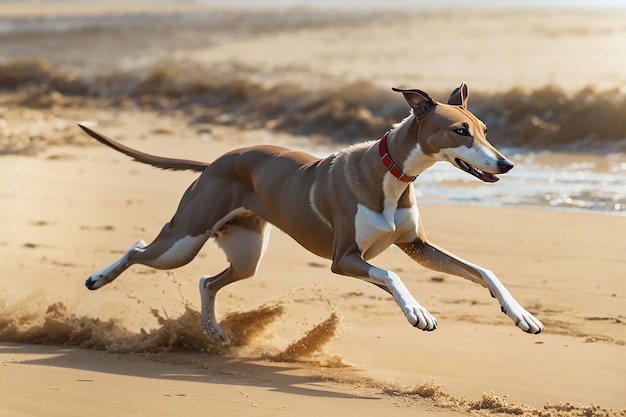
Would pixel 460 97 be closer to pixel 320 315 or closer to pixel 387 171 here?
pixel 387 171

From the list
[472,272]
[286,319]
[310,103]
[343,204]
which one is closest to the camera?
[472,272]

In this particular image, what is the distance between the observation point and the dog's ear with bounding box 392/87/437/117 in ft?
21.4

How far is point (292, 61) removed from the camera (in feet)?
98.1

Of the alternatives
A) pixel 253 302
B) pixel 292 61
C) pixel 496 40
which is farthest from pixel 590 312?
pixel 496 40

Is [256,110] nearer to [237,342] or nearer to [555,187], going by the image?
[555,187]

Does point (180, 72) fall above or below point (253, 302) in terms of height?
above

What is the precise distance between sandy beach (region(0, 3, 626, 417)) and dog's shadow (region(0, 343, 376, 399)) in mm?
19

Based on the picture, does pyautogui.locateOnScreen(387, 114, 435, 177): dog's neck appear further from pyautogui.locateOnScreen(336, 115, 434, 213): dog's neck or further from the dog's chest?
the dog's chest

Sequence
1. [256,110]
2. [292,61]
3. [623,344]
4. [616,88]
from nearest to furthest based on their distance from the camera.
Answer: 1. [623,344]
2. [616,88]
3. [256,110]
4. [292,61]

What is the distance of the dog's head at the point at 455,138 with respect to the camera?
627 centimetres

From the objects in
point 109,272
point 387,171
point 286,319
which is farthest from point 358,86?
point 387,171

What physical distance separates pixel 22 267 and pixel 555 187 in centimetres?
673

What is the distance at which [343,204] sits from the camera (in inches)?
273

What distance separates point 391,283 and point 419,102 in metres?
1.08
